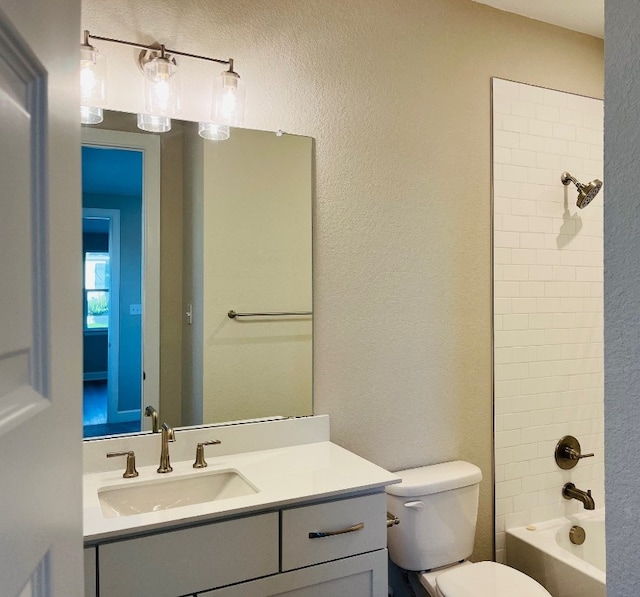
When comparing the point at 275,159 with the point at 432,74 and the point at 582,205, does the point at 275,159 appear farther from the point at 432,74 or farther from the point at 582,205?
the point at 582,205

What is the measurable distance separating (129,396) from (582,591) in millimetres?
1854

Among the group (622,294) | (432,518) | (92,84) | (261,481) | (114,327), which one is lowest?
(432,518)

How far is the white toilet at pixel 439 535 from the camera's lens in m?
1.99

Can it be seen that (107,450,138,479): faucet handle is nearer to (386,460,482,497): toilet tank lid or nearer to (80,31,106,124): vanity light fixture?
(386,460,482,497): toilet tank lid

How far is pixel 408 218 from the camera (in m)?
2.29

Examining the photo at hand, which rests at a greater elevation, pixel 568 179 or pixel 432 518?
pixel 568 179

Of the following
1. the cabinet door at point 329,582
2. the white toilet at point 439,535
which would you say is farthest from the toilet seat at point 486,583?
the cabinet door at point 329,582

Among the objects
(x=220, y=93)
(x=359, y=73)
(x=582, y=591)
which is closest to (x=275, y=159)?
(x=220, y=93)

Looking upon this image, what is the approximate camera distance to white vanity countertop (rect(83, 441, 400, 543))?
1.36m

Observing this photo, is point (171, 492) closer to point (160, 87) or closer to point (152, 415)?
point (152, 415)

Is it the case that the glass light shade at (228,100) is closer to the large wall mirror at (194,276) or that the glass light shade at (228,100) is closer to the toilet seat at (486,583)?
the large wall mirror at (194,276)

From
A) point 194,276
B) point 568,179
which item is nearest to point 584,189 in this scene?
point 568,179

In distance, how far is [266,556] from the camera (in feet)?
4.89

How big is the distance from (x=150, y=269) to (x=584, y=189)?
1985mm
